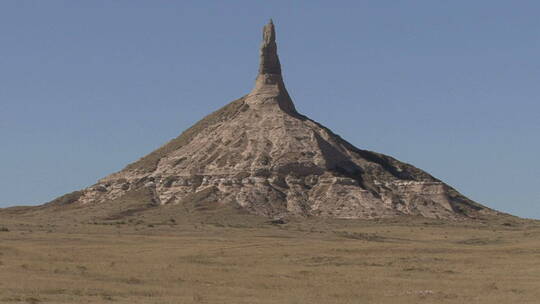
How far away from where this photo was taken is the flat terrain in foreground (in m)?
46.6

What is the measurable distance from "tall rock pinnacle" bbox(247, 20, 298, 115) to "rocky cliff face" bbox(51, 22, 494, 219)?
7.6 inches

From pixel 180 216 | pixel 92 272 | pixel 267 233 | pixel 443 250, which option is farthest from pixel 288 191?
pixel 92 272

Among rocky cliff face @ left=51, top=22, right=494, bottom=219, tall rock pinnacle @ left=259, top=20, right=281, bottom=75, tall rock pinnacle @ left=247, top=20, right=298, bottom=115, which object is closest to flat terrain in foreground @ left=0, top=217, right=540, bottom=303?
rocky cliff face @ left=51, top=22, right=494, bottom=219

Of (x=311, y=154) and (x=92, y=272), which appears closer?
(x=92, y=272)

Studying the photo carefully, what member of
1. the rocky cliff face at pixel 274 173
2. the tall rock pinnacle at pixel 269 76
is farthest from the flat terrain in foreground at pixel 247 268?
the tall rock pinnacle at pixel 269 76

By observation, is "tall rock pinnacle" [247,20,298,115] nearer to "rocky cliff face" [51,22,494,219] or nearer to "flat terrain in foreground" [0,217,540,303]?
"rocky cliff face" [51,22,494,219]

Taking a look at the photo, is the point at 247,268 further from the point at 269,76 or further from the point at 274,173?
the point at 269,76

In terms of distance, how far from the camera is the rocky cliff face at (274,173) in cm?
14438

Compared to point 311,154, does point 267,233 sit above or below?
below

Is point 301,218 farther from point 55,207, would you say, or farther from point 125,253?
point 125,253

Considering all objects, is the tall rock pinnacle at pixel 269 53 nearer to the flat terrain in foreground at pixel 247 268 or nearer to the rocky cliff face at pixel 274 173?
the rocky cliff face at pixel 274 173

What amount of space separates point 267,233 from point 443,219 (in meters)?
42.6

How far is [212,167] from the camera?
15450 centimetres

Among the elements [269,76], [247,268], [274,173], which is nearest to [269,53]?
[269,76]
